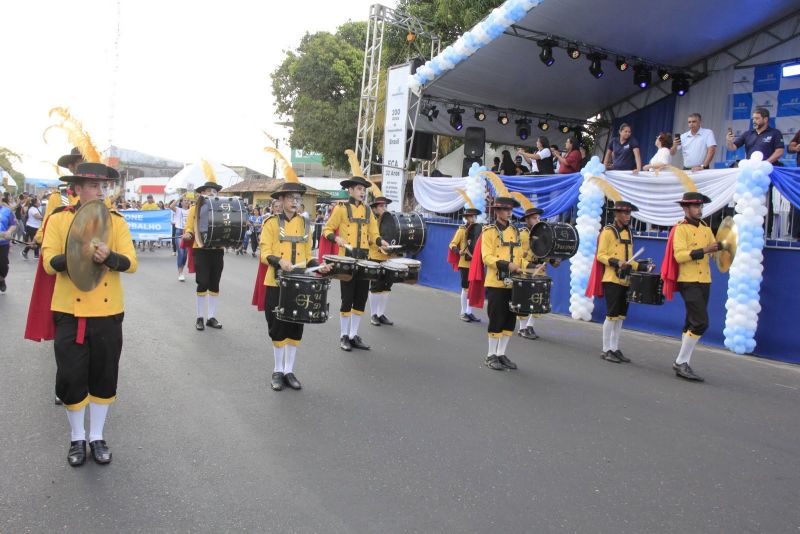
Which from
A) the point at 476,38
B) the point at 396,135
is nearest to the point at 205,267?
the point at 476,38

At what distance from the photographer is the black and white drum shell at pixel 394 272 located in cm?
710

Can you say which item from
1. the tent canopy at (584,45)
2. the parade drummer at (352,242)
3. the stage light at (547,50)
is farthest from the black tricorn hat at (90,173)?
the stage light at (547,50)

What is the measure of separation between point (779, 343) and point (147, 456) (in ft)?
27.2

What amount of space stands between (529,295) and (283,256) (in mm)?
2723

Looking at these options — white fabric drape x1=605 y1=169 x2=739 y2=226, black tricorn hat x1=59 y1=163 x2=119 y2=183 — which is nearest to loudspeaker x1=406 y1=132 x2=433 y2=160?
white fabric drape x1=605 y1=169 x2=739 y2=226

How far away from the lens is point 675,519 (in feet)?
12.2

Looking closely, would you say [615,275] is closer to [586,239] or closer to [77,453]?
[586,239]

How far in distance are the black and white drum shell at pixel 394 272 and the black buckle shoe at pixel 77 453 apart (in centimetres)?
370

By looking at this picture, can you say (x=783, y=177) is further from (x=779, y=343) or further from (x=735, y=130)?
(x=735, y=130)

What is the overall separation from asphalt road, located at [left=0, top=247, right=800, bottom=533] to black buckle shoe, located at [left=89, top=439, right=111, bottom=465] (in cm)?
8

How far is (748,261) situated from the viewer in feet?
29.0

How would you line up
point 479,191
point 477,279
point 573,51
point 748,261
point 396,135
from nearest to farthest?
point 477,279, point 748,261, point 573,51, point 479,191, point 396,135

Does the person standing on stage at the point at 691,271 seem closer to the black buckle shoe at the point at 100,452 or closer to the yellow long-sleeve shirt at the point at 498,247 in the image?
the yellow long-sleeve shirt at the point at 498,247

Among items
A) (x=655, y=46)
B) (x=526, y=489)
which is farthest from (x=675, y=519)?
(x=655, y=46)
